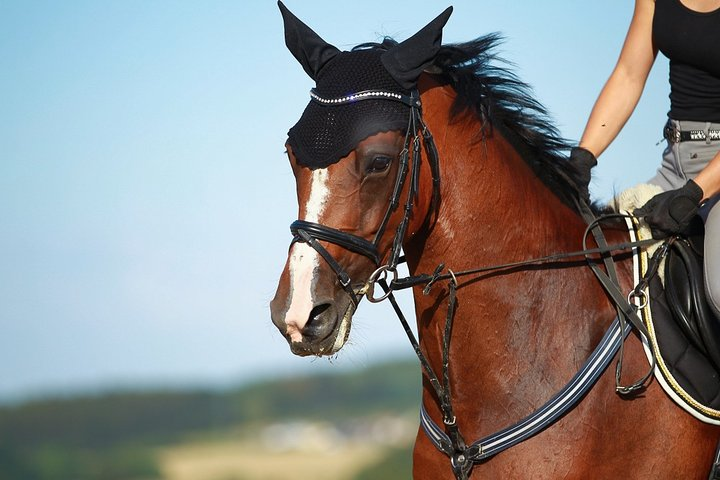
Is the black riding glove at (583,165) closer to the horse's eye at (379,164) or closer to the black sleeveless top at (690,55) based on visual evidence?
the black sleeveless top at (690,55)

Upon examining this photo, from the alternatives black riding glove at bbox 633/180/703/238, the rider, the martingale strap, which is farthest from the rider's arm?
the martingale strap

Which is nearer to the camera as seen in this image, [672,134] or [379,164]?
[379,164]

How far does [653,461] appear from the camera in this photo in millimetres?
3244

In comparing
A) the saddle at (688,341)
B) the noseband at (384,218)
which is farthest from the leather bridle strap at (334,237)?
the saddle at (688,341)

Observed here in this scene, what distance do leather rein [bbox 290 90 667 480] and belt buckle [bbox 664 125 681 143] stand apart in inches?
28.0

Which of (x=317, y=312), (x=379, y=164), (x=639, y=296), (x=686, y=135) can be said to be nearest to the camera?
(x=317, y=312)

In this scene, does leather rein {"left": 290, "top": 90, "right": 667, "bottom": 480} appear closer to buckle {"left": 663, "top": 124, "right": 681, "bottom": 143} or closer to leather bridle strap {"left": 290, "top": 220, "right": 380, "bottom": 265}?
leather bridle strap {"left": 290, "top": 220, "right": 380, "bottom": 265}

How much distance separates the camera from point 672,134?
397cm

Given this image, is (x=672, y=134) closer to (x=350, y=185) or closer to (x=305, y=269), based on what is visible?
(x=350, y=185)

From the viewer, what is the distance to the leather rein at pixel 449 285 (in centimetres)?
311

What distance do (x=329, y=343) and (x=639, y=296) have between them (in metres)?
1.24

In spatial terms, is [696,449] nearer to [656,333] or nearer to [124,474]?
[656,333]

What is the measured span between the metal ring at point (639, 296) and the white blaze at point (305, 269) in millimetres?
1251

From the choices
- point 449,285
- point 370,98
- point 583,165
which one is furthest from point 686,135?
point 370,98
